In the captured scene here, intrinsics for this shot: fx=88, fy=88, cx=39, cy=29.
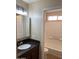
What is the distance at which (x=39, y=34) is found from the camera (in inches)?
105

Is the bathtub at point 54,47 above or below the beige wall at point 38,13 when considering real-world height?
below

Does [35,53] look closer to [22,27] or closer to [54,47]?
[22,27]

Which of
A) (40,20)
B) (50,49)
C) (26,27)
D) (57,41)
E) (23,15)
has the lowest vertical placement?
(50,49)

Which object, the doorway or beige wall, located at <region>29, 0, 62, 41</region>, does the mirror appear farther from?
the doorway

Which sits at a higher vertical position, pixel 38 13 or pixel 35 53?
pixel 38 13

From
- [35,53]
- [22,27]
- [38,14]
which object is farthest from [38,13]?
[35,53]

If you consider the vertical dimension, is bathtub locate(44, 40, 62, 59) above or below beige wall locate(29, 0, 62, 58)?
below

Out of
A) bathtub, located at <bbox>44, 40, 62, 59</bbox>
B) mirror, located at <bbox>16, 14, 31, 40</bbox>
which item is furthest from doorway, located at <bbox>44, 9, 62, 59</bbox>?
mirror, located at <bbox>16, 14, 31, 40</bbox>

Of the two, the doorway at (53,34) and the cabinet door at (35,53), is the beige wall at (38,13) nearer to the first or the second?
the cabinet door at (35,53)

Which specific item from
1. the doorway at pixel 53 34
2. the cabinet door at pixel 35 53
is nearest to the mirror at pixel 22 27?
the cabinet door at pixel 35 53
